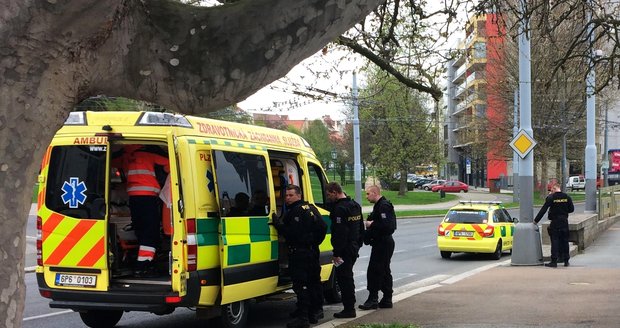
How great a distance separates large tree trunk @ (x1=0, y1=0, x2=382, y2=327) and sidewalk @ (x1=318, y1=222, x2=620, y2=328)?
4.76 meters

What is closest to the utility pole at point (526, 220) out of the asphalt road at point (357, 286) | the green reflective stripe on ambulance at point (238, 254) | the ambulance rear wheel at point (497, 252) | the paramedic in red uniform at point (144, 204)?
A: the asphalt road at point (357, 286)

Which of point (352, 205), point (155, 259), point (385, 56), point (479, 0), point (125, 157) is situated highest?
point (479, 0)

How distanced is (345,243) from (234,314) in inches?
64.7

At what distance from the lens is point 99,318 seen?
848cm

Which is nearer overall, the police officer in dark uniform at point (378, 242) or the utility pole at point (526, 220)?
the police officer in dark uniform at point (378, 242)

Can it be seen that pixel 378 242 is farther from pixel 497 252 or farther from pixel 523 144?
pixel 497 252

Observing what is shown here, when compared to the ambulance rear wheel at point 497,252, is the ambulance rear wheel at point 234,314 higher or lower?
higher

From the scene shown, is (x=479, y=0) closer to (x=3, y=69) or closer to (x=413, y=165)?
(x=3, y=69)

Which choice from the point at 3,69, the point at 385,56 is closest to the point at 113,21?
the point at 3,69

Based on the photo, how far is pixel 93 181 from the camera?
7.46 m

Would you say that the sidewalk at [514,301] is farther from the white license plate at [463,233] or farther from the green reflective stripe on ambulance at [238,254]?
the white license plate at [463,233]

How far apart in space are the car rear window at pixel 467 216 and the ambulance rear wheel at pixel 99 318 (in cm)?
1104

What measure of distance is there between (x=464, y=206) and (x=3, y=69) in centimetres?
1627

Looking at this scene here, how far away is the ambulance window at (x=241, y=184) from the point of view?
7398 mm
